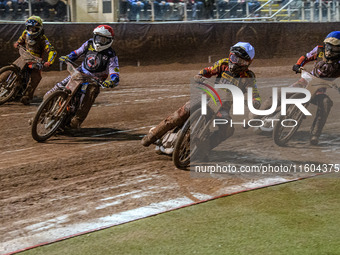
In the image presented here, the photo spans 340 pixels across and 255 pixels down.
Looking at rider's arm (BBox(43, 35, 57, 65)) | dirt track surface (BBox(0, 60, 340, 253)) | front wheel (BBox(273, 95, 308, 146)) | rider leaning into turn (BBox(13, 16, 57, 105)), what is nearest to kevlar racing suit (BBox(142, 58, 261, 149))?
dirt track surface (BBox(0, 60, 340, 253))

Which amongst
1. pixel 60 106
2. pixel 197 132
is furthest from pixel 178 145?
pixel 60 106

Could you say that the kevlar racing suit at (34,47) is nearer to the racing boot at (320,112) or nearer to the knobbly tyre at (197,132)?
the knobbly tyre at (197,132)

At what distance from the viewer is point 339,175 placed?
805 cm

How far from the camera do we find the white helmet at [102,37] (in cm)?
1004

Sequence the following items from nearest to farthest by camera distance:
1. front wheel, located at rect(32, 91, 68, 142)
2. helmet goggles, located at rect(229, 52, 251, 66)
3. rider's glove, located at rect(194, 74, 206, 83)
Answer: rider's glove, located at rect(194, 74, 206, 83), helmet goggles, located at rect(229, 52, 251, 66), front wheel, located at rect(32, 91, 68, 142)

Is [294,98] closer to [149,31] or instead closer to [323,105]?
[323,105]

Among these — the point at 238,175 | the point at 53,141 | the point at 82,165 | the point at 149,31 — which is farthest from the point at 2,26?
the point at 238,175

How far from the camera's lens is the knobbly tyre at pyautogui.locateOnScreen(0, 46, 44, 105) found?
41.2 ft

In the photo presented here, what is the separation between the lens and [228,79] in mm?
8641

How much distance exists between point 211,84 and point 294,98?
6.36 feet

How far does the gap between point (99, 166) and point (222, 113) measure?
210cm

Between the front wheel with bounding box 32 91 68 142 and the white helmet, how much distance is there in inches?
47.3

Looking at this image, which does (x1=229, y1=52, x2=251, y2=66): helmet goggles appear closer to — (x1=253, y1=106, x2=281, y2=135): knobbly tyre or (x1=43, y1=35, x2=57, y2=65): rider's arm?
(x1=253, y1=106, x2=281, y2=135): knobbly tyre

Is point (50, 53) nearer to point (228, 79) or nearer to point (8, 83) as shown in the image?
point (8, 83)
